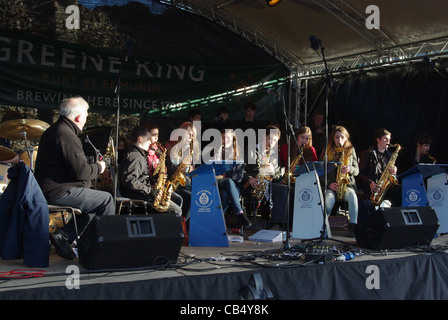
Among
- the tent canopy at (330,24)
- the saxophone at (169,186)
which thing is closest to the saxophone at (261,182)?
the saxophone at (169,186)

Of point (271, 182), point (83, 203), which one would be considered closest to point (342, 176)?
point (271, 182)

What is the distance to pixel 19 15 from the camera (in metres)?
7.98

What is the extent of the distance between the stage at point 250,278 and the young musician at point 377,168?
67.0 inches

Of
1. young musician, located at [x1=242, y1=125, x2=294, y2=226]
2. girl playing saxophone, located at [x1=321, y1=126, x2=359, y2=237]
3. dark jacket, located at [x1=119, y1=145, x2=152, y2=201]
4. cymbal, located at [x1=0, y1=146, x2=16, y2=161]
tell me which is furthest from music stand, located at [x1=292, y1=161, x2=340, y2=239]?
cymbal, located at [x1=0, y1=146, x2=16, y2=161]

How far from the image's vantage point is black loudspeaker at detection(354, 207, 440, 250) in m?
4.07

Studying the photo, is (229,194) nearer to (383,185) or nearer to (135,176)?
(135,176)

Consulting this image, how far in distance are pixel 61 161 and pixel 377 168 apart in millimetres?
3969

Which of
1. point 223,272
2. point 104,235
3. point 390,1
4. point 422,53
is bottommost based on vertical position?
point 223,272

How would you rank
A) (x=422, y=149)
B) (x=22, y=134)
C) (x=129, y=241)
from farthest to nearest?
(x=422, y=149)
(x=22, y=134)
(x=129, y=241)

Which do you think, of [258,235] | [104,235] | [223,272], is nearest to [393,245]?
[258,235]

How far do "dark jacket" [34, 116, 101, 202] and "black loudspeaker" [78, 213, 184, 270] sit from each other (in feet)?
2.09

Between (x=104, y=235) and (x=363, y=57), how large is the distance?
5870mm

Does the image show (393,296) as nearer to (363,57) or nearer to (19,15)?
(363,57)

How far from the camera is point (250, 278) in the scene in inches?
123
